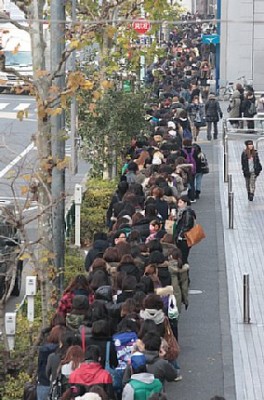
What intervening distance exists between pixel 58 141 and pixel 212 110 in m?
20.0

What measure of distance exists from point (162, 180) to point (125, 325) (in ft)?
27.5

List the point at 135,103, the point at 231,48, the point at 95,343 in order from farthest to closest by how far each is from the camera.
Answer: the point at 231,48 → the point at 135,103 → the point at 95,343

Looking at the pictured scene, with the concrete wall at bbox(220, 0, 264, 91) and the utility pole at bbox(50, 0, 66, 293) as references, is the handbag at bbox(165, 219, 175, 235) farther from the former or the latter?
the concrete wall at bbox(220, 0, 264, 91)

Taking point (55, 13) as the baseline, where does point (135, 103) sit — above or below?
below

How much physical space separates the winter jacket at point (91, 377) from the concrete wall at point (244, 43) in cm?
3626

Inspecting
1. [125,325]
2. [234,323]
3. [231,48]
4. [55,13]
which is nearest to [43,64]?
[55,13]

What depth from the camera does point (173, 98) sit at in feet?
118

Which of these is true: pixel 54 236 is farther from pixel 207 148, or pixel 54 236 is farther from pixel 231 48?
pixel 231 48

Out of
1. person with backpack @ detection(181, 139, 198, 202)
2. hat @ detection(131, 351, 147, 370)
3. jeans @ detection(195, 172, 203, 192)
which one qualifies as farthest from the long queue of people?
jeans @ detection(195, 172, 203, 192)

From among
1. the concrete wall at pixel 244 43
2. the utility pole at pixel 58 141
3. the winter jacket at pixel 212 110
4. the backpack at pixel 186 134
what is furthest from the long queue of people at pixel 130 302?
the concrete wall at pixel 244 43

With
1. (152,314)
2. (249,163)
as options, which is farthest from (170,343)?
(249,163)

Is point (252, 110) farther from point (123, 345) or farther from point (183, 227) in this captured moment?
point (123, 345)

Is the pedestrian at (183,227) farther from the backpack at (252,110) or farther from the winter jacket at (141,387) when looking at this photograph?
the backpack at (252,110)

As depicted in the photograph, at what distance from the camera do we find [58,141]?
1664cm
